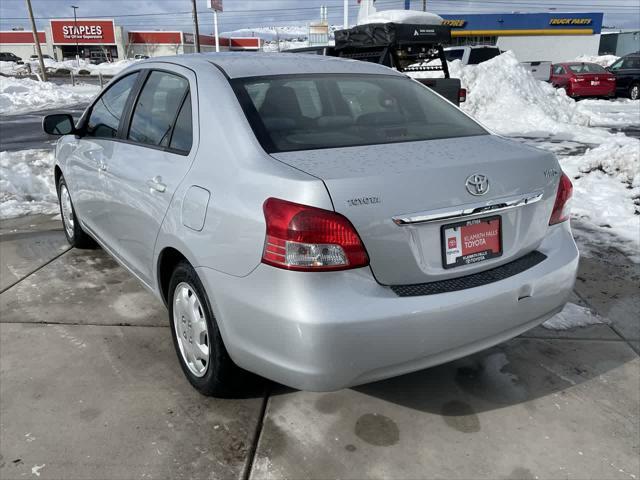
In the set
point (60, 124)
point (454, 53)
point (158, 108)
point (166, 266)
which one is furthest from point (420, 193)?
point (454, 53)

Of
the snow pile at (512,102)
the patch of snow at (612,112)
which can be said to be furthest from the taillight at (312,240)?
the patch of snow at (612,112)

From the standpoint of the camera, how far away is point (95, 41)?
71.3 meters

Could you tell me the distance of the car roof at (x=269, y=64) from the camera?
2875 millimetres

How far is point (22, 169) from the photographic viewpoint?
7.27m

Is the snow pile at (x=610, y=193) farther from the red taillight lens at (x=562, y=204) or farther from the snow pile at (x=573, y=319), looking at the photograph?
the red taillight lens at (x=562, y=204)

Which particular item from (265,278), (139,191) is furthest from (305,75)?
(265,278)

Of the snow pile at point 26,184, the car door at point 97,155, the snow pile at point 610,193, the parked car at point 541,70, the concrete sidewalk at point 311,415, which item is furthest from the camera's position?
the parked car at point 541,70

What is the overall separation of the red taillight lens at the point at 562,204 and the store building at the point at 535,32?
4690 cm

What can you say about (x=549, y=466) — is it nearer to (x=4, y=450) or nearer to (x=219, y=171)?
(x=219, y=171)

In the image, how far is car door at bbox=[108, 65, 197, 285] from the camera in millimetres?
2711

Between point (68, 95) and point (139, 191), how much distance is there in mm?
25187

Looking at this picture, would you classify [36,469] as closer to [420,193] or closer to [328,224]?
[328,224]

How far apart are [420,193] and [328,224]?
0.39 metres

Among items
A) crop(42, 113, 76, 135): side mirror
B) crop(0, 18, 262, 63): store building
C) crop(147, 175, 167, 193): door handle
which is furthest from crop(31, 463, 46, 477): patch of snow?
crop(0, 18, 262, 63): store building
